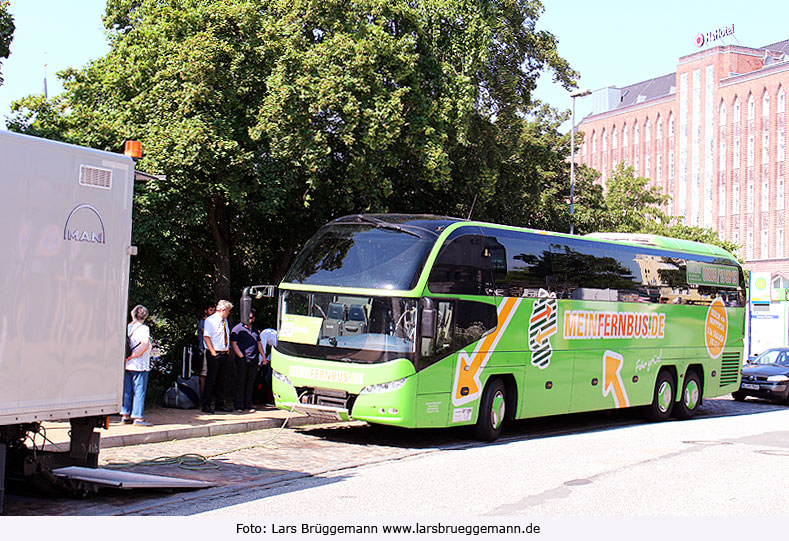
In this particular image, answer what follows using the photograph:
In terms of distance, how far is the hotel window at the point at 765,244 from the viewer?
8369cm

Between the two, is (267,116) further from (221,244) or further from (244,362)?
(244,362)

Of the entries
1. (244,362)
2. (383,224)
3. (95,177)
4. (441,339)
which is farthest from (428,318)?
(95,177)

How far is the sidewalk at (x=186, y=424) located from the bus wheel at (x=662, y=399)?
7.41 metres

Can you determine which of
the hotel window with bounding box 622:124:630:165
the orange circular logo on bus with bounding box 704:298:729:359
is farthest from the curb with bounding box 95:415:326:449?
the hotel window with bounding box 622:124:630:165

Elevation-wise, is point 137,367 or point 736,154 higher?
point 736,154

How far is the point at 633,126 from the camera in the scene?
4094 inches

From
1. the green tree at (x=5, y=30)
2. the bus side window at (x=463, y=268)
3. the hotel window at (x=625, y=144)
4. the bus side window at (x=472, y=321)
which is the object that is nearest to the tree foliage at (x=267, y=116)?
the green tree at (x=5, y=30)

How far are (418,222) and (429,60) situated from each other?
30.5 ft

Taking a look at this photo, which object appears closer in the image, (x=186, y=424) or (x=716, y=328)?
(x=186, y=424)

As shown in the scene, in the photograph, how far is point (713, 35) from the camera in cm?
9219

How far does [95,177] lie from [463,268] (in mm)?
6819

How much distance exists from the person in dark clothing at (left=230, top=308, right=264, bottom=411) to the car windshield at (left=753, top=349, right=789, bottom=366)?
1715cm

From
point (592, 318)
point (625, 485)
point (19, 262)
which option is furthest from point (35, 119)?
point (625, 485)

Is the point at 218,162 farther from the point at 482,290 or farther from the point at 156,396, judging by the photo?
the point at 482,290
